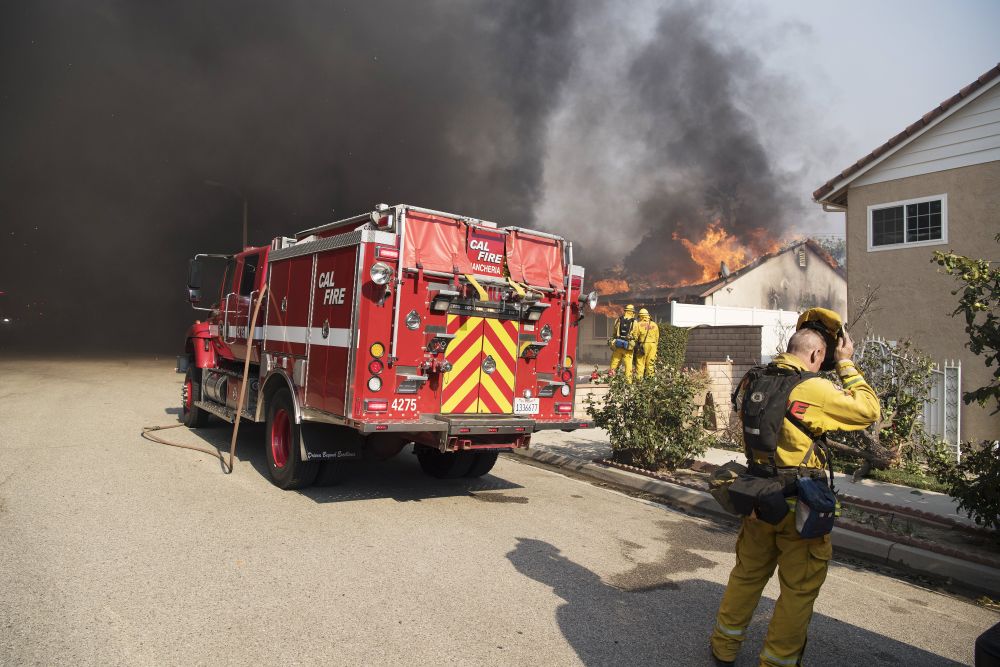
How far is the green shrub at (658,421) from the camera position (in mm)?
7184

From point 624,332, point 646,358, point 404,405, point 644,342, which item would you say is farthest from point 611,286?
point 404,405

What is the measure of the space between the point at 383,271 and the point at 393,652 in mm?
2969

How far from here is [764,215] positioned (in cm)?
3069

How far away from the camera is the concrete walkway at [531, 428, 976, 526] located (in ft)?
19.5

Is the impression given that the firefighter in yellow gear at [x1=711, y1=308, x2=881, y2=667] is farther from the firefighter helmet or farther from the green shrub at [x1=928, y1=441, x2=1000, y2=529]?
the green shrub at [x1=928, y1=441, x2=1000, y2=529]

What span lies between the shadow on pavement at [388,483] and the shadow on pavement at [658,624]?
198cm

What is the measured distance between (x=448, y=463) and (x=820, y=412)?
4553 mm

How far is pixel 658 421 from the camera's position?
23.9ft

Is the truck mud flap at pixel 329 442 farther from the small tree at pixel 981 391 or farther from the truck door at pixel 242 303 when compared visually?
the small tree at pixel 981 391

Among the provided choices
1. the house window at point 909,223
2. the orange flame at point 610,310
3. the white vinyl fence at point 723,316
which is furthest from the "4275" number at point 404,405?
the orange flame at point 610,310

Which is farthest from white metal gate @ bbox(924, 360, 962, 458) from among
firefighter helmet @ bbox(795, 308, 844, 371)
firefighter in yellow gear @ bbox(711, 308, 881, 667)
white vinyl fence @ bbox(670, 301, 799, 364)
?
white vinyl fence @ bbox(670, 301, 799, 364)

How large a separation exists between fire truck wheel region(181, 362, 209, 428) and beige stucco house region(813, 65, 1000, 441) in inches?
401

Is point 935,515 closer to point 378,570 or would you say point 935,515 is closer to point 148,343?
point 378,570

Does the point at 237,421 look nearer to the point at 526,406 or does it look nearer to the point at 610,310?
the point at 526,406
